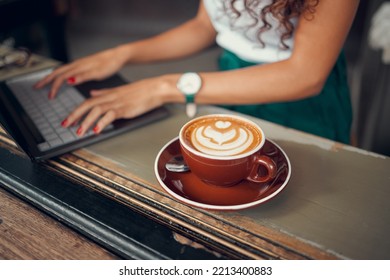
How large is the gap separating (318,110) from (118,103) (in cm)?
55

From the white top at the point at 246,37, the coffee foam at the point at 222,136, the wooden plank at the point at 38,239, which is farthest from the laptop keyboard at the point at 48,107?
the white top at the point at 246,37

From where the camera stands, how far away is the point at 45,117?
0.78 metres

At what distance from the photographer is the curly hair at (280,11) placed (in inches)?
30.5

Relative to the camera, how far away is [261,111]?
1.05m

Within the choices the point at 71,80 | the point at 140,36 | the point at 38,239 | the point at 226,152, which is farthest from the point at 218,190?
the point at 140,36

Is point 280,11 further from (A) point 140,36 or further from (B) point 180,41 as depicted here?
(A) point 140,36

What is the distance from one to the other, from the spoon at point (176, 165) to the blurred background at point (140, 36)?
39.2 inches

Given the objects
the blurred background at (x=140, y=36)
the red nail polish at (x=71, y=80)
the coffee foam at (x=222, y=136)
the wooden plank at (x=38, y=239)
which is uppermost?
the coffee foam at (x=222, y=136)

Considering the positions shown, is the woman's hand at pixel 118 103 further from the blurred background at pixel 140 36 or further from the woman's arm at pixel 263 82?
the blurred background at pixel 140 36

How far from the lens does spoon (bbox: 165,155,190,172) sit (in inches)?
23.3

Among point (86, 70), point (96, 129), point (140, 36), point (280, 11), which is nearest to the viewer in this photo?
point (96, 129)

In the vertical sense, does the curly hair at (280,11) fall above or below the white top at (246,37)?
above

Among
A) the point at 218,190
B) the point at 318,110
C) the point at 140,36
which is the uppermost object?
the point at 218,190

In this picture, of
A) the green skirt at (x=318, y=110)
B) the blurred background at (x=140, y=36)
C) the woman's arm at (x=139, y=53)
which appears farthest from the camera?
the blurred background at (x=140, y=36)
